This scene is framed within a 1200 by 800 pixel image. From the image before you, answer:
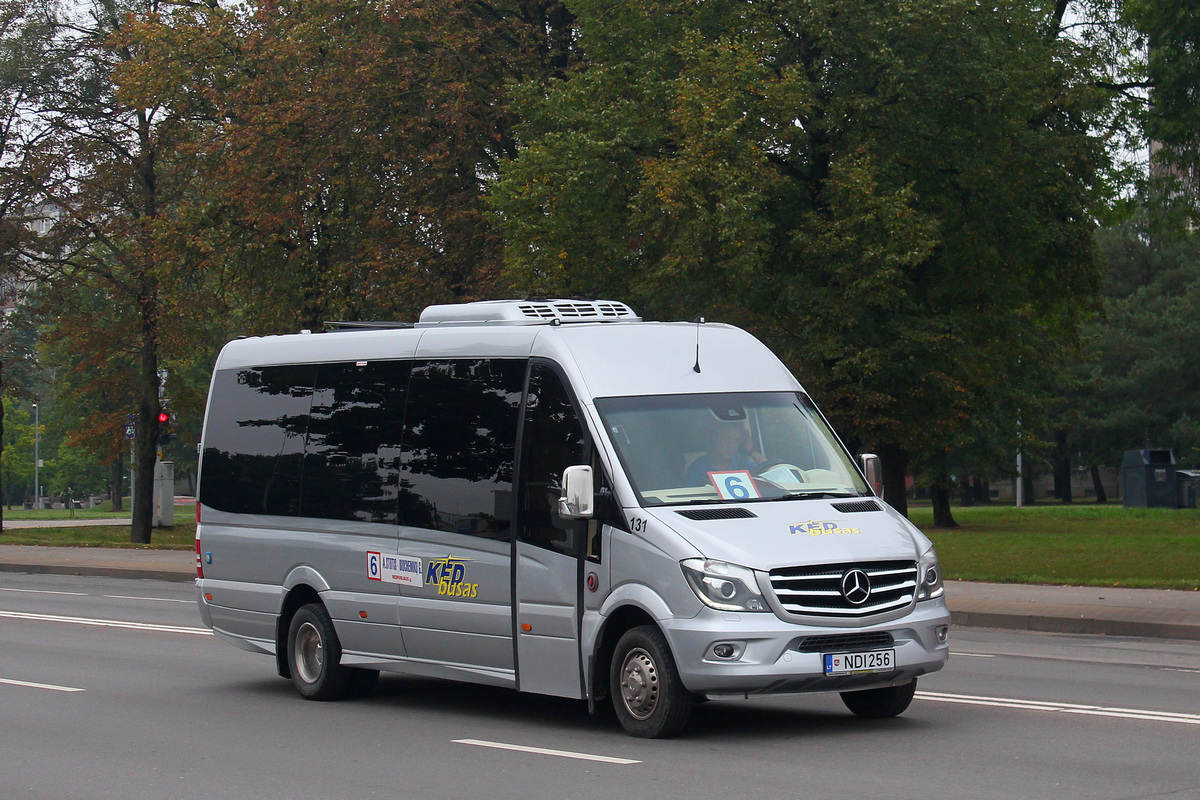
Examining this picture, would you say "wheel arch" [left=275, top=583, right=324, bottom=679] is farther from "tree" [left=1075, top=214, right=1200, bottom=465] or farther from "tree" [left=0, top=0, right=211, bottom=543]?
"tree" [left=1075, top=214, right=1200, bottom=465]

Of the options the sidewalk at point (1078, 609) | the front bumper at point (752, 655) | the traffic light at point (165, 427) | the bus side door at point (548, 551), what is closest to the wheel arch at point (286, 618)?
the bus side door at point (548, 551)

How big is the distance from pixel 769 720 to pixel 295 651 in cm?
384

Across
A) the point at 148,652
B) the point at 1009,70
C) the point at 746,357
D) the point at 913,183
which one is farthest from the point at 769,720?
the point at 1009,70

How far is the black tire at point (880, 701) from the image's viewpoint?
9.31m

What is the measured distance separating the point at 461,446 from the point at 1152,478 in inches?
1720

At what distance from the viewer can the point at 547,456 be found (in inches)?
378

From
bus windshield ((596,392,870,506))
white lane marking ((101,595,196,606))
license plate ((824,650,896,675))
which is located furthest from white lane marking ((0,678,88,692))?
white lane marking ((101,595,196,606))

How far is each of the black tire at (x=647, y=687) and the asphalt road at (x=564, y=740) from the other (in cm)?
16

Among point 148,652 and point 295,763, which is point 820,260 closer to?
point 148,652

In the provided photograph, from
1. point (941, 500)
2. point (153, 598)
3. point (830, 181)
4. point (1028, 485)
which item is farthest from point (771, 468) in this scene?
point (1028, 485)

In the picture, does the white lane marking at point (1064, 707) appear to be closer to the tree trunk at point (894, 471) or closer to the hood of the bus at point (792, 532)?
the hood of the bus at point (792, 532)

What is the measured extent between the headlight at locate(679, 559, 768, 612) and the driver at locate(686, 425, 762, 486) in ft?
2.85

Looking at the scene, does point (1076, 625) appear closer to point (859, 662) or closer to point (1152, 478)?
point (859, 662)

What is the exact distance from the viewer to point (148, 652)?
14617 mm
